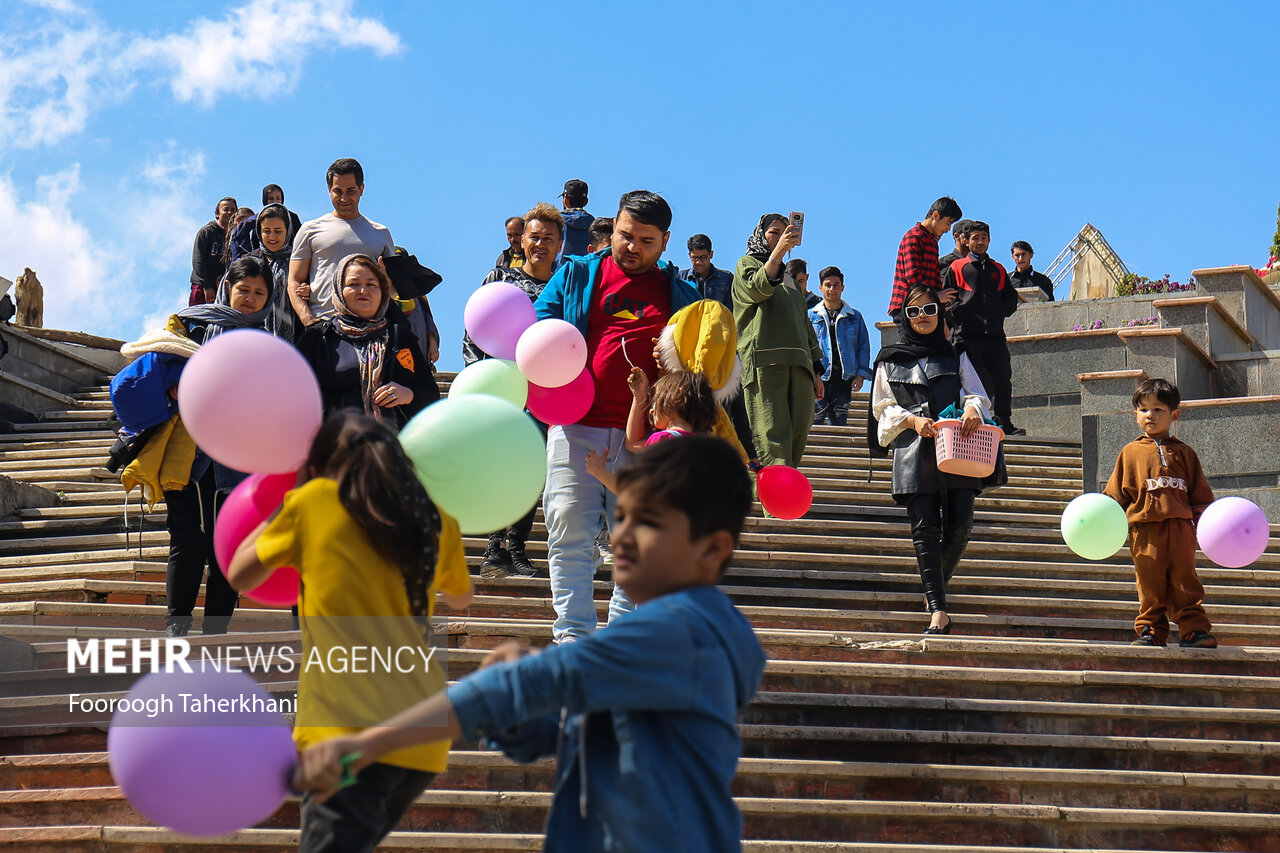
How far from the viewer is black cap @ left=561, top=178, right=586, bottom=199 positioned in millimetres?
11867

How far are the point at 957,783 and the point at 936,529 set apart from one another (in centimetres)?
212

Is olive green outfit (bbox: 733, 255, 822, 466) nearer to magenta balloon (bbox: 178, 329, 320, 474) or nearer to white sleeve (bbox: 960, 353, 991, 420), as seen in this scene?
white sleeve (bbox: 960, 353, 991, 420)

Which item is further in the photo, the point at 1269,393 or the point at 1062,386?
the point at 1062,386

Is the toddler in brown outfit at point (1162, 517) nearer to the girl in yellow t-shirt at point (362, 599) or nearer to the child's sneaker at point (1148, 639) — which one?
the child's sneaker at point (1148, 639)

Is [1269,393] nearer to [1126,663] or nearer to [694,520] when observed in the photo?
[1126,663]

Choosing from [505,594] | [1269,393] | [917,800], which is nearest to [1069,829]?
[917,800]

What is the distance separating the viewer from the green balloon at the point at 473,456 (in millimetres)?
3520

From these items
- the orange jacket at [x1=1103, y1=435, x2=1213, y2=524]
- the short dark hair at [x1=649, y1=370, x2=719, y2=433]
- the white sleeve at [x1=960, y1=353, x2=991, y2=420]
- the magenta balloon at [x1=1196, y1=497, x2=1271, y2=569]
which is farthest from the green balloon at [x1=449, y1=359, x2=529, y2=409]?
the magenta balloon at [x1=1196, y1=497, x2=1271, y2=569]

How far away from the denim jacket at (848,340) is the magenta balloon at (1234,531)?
5999 mm

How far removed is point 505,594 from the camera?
7570mm

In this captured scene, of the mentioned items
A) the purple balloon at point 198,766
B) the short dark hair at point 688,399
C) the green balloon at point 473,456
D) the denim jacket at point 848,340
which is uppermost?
the denim jacket at point 848,340

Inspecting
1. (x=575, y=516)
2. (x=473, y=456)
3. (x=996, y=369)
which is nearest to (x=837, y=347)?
(x=996, y=369)

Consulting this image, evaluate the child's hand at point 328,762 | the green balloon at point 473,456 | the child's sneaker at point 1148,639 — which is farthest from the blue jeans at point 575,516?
the child's sneaker at point 1148,639

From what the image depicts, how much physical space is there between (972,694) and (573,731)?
425 cm
